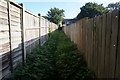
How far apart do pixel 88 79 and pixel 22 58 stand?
6.89 feet

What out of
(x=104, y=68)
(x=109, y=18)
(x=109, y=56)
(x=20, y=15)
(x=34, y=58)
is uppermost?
(x=20, y=15)

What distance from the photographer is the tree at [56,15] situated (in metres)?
55.0

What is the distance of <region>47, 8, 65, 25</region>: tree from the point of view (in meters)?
55.0

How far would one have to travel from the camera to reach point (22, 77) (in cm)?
274

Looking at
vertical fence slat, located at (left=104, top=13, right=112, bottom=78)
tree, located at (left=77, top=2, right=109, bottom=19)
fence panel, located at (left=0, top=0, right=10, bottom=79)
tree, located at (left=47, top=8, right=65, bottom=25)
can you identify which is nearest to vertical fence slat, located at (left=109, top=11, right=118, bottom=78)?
vertical fence slat, located at (left=104, top=13, right=112, bottom=78)

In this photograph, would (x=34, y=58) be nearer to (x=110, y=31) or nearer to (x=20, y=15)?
(x=20, y=15)

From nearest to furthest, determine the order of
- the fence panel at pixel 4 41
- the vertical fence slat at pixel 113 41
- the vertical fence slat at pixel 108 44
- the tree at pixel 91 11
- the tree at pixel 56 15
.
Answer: the vertical fence slat at pixel 113 41, the vertical fence slat at pixel 108 44, the fence panel at pixel 4 41, the tree at pixel 56 15, the tree at pixel 91 11

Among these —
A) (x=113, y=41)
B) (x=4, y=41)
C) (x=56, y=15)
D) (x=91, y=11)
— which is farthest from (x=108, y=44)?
(x=91, y=11)

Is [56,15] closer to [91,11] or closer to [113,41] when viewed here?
[91,11]

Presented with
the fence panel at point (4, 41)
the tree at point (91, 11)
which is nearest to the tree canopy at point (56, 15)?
the tree at point (91, 11)

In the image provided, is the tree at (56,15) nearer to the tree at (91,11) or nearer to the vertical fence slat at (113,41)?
the tree at (91,11)

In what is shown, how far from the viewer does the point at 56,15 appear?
56.6m

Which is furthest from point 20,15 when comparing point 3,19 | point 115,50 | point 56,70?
point 115,50

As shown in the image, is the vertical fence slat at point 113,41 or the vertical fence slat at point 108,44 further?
the vertical fence slat at point 108,44
